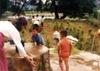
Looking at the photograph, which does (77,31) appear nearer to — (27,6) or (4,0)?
(4,0)

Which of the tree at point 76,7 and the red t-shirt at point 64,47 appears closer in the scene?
the red t-shirt at point 64,47

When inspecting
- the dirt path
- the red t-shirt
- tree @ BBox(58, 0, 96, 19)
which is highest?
the red t-shirt

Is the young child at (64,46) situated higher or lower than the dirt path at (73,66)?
higher

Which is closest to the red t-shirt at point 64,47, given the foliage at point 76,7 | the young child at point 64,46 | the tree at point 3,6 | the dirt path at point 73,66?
the young child at point 64,46

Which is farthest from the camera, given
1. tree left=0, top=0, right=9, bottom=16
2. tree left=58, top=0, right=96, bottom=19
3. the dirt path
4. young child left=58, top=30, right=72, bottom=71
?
tree left=0, top=0, right=9, bottom=16

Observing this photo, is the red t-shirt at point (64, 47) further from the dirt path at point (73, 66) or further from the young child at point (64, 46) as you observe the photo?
the dirt path at point (73, 66)

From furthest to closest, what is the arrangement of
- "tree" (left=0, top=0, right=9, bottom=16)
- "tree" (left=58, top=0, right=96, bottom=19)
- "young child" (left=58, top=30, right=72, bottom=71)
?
"tree" (left=0, top=0, right=9, bottom=16)
"tree" (left=58, top=0, right=96, bottom=19)
"young child" (left=58, top=30, right=72, bottom=71)

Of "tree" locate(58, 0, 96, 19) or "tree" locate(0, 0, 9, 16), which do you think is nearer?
"tree" locate(58, 0, 96, 19)

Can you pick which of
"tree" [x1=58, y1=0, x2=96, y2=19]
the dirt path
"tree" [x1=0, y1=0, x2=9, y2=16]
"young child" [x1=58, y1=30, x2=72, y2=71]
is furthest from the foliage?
"young child" [x1=58, y1=30, x2=72, y2=71]

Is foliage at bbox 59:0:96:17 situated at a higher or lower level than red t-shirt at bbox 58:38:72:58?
lower

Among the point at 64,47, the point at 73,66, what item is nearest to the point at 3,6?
the point at 73,66

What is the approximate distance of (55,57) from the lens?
14.5m

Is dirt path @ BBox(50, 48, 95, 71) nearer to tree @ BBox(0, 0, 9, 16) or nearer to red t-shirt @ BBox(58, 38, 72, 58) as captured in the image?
red t-shirt @ BBox(58, 38, 72, 58)

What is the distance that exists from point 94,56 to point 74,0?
79.9ft
